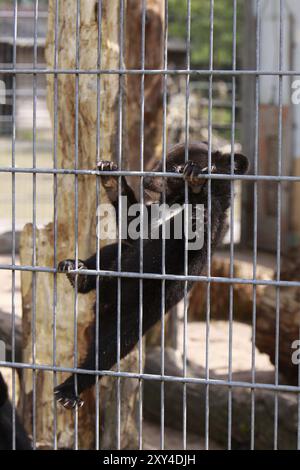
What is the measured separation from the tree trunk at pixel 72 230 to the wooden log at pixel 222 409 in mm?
983

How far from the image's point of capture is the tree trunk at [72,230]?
164 inches

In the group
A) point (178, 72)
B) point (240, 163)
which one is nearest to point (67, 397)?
point (240, 163)

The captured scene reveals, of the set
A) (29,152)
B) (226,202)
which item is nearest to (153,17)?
(226,202)

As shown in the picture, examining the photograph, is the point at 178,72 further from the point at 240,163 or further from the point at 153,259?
the point at 153,259

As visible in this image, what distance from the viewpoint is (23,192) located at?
1301 centimetres

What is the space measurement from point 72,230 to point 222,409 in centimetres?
181

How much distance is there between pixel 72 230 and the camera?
173 inches

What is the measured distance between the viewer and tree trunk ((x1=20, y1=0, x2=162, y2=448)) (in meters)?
4.17

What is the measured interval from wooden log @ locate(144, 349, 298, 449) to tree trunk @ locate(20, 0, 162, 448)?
983 millimetres

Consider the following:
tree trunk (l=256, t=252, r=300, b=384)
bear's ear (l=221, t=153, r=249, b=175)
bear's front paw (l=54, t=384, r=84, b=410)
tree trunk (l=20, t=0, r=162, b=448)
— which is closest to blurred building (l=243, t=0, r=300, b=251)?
tree trunk (l=256, t=252, r=300, b=384)

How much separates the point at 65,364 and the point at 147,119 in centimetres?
204

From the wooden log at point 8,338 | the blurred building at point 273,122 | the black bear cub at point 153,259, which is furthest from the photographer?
the blurred building at point 273,122

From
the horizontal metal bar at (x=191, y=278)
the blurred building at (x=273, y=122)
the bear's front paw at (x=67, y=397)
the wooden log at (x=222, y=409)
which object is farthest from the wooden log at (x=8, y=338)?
the blurred building at (x=273, y=122)

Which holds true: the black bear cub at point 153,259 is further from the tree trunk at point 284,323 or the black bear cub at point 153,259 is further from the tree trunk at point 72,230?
the tree trunk at point 284,323
